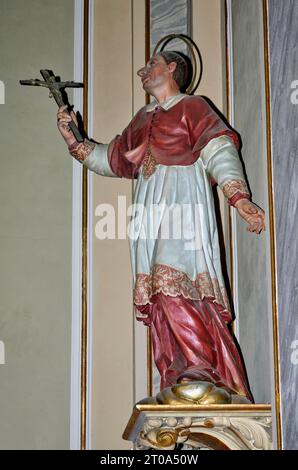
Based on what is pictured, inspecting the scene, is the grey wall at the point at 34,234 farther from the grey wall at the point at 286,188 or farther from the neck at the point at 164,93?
the grey wall at the point at 286,188

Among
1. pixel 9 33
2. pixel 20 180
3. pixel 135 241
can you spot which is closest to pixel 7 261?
pixel 20 180

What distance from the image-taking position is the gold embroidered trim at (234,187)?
366 centimetres

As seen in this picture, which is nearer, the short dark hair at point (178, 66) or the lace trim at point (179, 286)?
the lace trim at point (179, 286)

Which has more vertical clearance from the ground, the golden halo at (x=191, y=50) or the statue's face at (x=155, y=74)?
the golden halo at (x=191, y=50)

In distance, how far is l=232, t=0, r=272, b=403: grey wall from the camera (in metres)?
3.70

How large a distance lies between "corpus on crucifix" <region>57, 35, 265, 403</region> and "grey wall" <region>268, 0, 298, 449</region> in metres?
0.12

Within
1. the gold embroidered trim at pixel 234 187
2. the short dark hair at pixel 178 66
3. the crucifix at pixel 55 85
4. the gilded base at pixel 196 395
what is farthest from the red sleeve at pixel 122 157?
the gilded base at pixel 196 395

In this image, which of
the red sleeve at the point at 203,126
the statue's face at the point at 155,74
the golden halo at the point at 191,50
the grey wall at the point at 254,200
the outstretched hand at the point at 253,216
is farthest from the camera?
the golden halo at the point at 191,50

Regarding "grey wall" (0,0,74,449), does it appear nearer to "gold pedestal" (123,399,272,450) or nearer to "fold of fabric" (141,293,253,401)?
"fold of fabric" (141,293,253,401)

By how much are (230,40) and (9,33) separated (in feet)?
3.19

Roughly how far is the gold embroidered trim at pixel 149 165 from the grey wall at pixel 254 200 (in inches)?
15.1

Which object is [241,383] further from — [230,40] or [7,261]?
[230,40]

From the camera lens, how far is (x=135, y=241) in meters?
3.84

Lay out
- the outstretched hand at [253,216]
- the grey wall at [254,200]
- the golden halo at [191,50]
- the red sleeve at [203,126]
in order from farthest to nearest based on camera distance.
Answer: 1. the golden halo at [191,50]
2. the red sleeve at [203,126]
3. the grey wall at [254,200]
4. the outstretched hand at [253,216]
